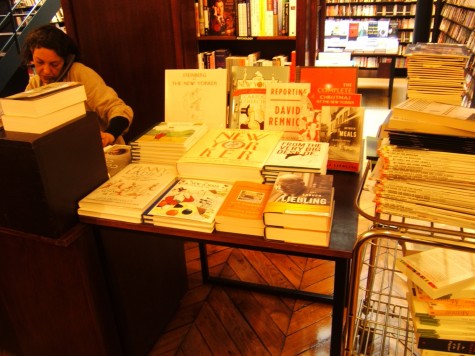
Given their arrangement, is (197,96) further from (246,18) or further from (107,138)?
(246,18)

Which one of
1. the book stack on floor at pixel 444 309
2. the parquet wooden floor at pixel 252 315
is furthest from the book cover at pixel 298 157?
the parquet wooden floor at pixel 252 315

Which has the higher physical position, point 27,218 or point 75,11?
point 75,11

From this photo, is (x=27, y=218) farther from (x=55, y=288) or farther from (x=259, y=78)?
(x=259, y=78)

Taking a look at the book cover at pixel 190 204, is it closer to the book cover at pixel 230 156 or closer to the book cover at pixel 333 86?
the book cover at pixel 230 156

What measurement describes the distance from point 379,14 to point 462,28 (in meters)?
1.88

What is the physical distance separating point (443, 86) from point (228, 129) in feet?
2.50

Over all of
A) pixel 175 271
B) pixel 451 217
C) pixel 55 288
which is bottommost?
pixel 175 271

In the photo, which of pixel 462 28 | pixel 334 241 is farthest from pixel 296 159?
pixel 462 28

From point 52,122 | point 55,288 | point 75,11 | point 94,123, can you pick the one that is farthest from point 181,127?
point 75,11

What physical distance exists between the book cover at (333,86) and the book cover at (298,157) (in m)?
0.17

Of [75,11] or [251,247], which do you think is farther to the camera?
[75,11]

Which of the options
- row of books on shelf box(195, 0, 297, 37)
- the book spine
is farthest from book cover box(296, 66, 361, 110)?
row of books on shelf box(195, 0, 297, 37)

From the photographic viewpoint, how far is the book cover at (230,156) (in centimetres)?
131

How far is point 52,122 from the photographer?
123cm
